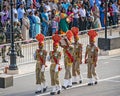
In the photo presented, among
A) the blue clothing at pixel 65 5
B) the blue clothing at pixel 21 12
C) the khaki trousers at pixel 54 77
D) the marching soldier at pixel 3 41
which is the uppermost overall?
the blue clothing at pixel 65 5

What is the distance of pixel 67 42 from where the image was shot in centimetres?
2023

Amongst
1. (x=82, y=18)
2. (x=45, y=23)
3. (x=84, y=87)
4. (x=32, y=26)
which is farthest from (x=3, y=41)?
(x=82, y=18)

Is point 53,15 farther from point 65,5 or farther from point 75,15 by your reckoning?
point 75,15

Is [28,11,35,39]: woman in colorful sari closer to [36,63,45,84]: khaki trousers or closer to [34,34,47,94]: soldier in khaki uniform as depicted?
[34,34,47,94]: soldier in khaki uniform

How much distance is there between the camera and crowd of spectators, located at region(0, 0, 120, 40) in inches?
1118

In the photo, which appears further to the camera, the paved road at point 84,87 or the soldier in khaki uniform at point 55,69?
the paved road at point 84,87

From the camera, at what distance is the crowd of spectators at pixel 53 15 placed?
28406 millimetres

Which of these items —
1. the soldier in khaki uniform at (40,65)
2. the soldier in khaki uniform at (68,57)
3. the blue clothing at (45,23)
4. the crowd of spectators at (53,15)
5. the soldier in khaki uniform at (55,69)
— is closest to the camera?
the soldier in khaki uniform at (55,69)

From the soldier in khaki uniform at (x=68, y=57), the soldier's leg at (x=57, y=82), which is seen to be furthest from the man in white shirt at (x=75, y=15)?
the soldier's leg at (x=57, y=82)

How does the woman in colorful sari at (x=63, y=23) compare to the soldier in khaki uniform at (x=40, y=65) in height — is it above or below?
above

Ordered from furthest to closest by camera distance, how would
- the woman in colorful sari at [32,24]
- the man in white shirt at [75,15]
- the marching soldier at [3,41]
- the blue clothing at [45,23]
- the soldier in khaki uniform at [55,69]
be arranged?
the man in white shirt at [75,15] < the blue clothing at [45,23] < the woman in colorful sari at [32,24] < the marching soldier at [3,41] < the soldier in khaki uniform at [55,69]

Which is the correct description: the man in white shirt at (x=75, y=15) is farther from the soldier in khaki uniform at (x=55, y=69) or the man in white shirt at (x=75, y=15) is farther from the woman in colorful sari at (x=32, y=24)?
the soldier in khaki uniform at (x=55, y=69)

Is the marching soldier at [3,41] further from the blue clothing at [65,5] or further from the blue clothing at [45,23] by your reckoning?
the blue clothing at [65,5]

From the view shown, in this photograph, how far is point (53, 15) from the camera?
3044 centimetres
